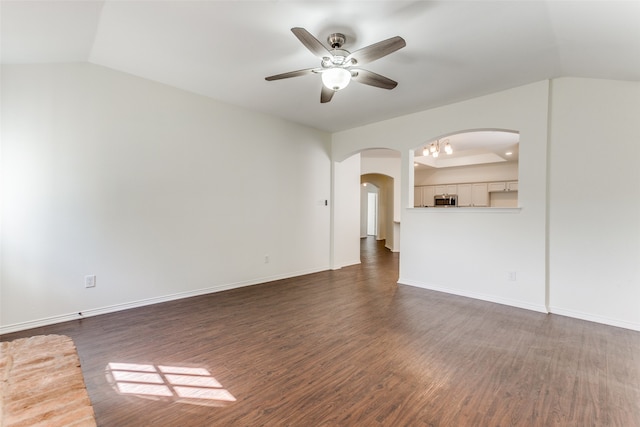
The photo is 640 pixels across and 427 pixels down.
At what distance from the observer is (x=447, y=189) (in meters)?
9.45

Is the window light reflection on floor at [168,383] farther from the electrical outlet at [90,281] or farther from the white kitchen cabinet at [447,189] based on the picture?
the white kitchen cabinet at [447,189]

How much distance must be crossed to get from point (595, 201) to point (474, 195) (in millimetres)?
6150

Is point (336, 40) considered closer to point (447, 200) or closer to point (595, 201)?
point (595, 201)

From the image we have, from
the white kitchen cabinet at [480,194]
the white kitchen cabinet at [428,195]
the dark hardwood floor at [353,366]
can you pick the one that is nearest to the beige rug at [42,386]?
the dark hardwood floor at [353,366]

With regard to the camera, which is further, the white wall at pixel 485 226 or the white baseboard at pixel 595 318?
the white wall at pixel 485 226

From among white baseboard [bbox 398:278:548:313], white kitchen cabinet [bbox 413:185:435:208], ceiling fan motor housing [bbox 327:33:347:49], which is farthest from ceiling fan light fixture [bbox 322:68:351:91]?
white kitchen cabinet [bbox 413:185:435:208]

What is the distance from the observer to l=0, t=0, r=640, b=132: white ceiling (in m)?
2.09

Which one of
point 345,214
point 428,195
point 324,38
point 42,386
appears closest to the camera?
point 42,386

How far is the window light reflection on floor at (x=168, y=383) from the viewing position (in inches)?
69.5

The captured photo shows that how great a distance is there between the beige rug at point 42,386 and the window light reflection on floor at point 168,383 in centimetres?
59

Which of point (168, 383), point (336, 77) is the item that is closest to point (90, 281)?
point (168, 383)

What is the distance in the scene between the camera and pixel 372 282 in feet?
15.2

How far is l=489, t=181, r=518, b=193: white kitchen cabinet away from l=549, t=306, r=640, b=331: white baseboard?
19.9 feet

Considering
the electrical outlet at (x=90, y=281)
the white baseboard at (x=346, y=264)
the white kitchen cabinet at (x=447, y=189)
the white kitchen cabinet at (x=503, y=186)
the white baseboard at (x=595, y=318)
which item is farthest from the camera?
the white kitchen cabinet at (x=447, y=189)
